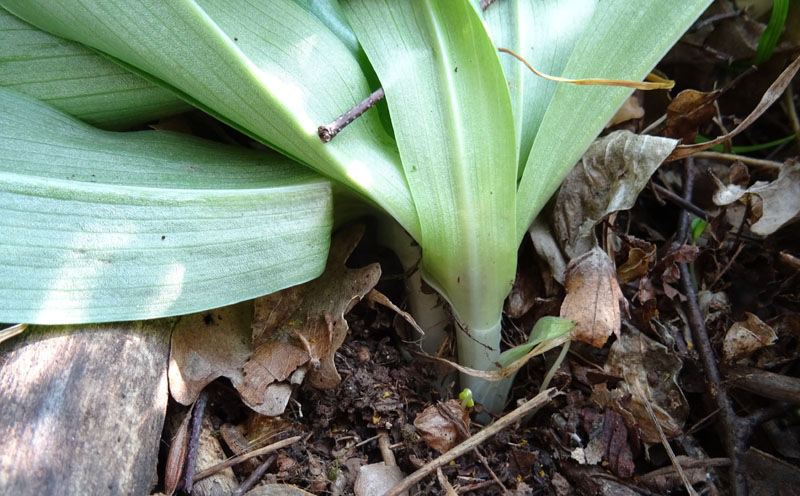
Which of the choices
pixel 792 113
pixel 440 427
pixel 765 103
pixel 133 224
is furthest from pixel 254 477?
pixel 792 113

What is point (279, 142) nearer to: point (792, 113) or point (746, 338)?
point (746, 338)

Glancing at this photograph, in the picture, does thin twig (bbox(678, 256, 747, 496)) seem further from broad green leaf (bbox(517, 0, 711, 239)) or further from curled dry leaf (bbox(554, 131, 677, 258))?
broad green leaf (bbox(517, 0, 711, 239))

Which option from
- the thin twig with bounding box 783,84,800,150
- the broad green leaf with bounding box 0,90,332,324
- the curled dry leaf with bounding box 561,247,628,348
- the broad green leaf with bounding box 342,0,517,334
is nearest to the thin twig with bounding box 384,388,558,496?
the curled dry leaf with bounding box 561,247,628,348

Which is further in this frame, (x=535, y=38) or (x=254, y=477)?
(x=535, y=38)

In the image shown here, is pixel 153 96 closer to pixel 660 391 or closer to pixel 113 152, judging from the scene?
pixel 113 152

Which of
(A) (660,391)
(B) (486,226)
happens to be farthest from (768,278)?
(B) (486,226)

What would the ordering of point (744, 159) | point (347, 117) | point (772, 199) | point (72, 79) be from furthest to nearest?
point (744, 159), point (772, 199), point (72, 79), point (347, 117)

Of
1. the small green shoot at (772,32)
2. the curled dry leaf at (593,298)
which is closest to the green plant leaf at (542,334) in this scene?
the curled dry leaf at (593,298)
